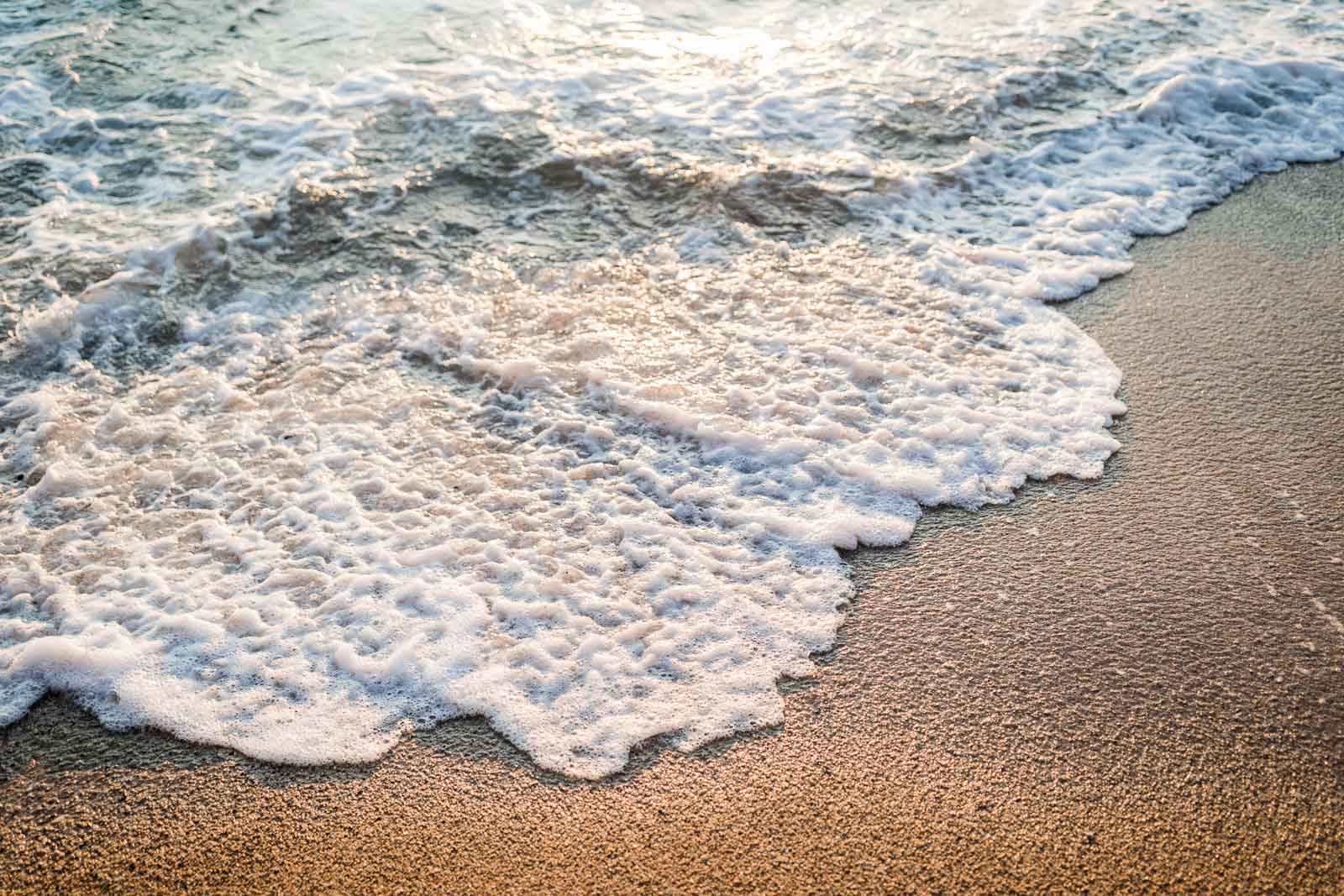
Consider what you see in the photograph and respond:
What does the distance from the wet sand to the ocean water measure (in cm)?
12

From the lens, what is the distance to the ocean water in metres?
2.59

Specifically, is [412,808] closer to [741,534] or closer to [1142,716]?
[741,534]

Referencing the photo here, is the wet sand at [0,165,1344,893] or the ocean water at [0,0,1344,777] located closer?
the wet sand at [0,165,1344,893]

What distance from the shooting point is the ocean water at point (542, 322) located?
2588mm

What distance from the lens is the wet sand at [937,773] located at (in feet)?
6.72

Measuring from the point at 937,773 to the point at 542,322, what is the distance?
2357mm

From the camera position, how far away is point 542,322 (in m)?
3.85

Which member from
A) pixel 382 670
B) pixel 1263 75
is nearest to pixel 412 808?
pixel 382 670

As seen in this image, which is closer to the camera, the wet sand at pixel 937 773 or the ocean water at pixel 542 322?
the wet sand at pixel 937 773

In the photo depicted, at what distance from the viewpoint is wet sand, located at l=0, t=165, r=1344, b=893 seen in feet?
6.72

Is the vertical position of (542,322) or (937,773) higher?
(937,773)

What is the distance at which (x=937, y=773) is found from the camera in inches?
87.1

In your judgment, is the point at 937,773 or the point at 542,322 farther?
the point at 542,322

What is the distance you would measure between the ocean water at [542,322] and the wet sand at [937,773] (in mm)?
125
